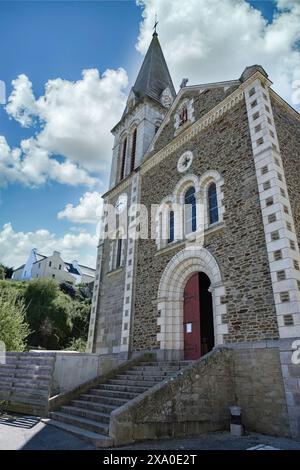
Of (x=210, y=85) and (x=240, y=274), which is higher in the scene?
(x=210, y=85)

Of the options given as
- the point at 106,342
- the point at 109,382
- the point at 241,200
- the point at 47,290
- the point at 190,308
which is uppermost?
the point at 47,290

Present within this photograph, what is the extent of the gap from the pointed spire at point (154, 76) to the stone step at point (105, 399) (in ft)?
46.9

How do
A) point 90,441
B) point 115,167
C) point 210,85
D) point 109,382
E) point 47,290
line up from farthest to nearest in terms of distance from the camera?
point 47,290
point 115,167
point 210,85
point 109,382
point 90,441

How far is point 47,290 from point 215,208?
946 inches

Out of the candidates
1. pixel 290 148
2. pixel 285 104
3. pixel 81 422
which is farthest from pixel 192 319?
pixel 285 104

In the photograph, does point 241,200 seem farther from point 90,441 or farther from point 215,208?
point 90,441

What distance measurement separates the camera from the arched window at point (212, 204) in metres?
9.14

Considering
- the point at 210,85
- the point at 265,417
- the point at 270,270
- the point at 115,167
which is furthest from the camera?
the point at 115,167

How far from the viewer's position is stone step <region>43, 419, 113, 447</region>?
189 inches

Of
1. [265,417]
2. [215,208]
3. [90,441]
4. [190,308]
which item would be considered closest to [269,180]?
[215,208]

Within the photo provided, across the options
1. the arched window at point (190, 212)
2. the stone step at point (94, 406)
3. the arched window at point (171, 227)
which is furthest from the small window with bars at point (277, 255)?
the stone step at point (94, 406)

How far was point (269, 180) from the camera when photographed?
7488mm

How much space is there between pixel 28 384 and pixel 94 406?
236 cm

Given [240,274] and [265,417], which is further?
[240,274]
